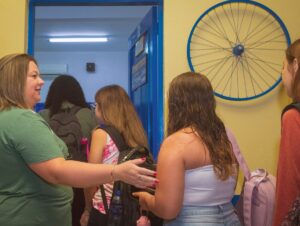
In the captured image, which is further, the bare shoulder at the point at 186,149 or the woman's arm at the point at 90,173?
the bare shoulder at the point at 186,149

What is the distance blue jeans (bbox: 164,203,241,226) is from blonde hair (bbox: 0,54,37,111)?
66cm

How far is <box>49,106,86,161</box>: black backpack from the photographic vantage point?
2.17 meters

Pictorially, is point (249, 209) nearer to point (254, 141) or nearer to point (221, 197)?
point (221, 197)

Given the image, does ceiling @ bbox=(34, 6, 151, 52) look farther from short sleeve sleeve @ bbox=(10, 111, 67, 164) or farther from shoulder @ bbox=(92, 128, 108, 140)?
short sleeve sleeve @ bbox=(10, 111, 67, 164)

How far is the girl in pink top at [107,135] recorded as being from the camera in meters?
1.84

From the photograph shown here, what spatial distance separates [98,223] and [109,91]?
2.22 feet

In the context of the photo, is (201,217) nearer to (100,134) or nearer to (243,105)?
(100,134)

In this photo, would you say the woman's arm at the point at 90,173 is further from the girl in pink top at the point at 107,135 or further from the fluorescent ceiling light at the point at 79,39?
the fluorescent ceiling light at the point at 79,39

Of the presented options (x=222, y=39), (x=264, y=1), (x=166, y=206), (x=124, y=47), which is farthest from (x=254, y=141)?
(x=124, y=47)

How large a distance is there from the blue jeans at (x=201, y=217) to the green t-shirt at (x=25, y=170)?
0.43 m

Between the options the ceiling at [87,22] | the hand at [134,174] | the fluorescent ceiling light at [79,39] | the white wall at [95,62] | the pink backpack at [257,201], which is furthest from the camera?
the white wall at [95,62]

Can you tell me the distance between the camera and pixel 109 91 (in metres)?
2.04

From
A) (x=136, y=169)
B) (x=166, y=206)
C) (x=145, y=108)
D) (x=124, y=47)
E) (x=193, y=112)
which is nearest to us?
(x=136, y=169)

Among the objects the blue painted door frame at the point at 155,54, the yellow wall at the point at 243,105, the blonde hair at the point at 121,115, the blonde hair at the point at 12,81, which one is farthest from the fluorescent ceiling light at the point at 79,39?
the blonde hair at the point at 12,81
